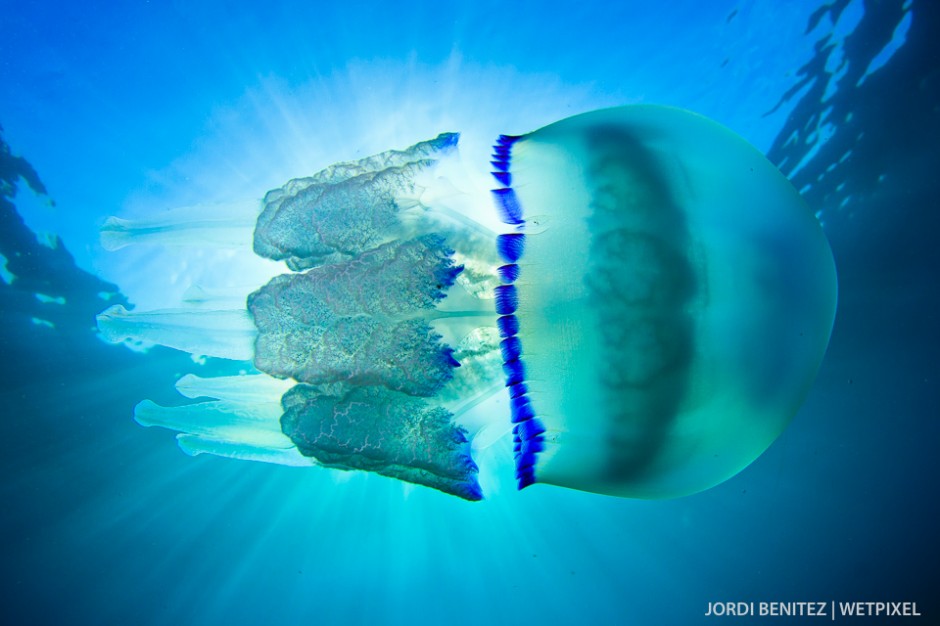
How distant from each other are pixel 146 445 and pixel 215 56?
1055 cm

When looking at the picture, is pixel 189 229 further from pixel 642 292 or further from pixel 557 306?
pixel 642 292

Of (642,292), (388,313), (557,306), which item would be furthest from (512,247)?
(388,313)

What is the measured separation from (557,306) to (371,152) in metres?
5.25

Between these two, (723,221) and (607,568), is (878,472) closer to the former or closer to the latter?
(607,568)

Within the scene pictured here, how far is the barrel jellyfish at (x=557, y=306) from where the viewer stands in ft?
4.69

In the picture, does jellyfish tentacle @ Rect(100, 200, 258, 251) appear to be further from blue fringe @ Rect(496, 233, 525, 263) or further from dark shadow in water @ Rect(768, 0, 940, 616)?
dark shadow in water @ Rect(768, 0, 940, 616)

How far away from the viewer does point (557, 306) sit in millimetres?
1414

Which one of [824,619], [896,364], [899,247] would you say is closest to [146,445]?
[899,247]

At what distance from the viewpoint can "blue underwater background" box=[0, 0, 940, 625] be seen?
5.12 m

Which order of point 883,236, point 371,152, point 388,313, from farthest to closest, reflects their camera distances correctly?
point 883,236 < point 371,152 < point 388,313

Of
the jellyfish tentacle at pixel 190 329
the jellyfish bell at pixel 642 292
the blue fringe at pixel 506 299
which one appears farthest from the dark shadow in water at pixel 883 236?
the jellyfish tentacle at pixel 190 329

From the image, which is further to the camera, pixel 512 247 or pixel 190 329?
pixel 190 329

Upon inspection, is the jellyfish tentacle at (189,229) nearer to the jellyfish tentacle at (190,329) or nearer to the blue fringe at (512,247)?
the jellyfish tentacle at (190,329)

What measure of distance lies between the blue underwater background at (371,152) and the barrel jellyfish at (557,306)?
2.01 m
